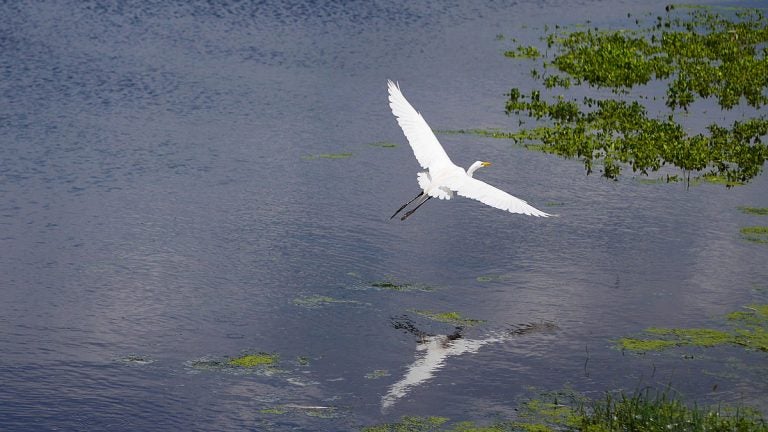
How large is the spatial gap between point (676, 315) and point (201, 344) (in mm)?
7230

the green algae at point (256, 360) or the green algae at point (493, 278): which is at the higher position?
the green algae at point (493, 278)

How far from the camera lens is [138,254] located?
65.3ft

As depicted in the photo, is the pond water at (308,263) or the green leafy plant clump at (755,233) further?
the green leafy plant clump at (755,233)

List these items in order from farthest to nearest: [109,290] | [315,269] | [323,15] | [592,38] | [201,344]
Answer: [323,15] < [592,38] < [315,269] < [109,290] < [201,344]

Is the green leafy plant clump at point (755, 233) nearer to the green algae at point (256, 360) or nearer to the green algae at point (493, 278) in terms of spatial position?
the green algae at point (493, 278)

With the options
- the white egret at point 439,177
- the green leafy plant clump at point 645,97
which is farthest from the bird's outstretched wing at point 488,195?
the green leafy plant clump at point 645,97

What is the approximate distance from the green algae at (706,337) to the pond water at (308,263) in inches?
9.5

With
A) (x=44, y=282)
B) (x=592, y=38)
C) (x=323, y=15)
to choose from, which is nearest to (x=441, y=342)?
(x=44, y=282)

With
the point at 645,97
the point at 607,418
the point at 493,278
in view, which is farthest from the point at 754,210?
the point at 607,418

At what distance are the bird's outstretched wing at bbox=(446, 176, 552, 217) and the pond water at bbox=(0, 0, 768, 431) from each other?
137 centimetres

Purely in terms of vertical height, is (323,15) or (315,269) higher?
(323,15)

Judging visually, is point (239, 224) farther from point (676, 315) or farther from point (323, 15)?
point (323, 15)

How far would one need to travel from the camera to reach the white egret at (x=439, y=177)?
18828 mm

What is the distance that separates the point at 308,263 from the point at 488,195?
322 centimetres
